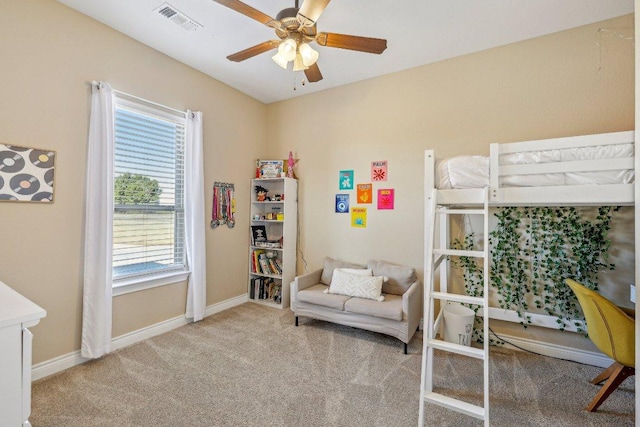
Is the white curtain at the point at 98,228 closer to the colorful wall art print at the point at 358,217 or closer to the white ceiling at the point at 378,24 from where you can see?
the white ceiling at the point at 378,24

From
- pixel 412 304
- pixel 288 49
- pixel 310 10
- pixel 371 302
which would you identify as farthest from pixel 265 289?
pixel 310 10

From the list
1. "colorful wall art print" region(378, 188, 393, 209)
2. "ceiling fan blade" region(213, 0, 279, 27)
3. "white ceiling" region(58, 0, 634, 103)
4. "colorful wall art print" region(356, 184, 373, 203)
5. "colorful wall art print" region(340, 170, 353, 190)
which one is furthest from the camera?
"colorful wall art print" region(340, 170, 353, 190)

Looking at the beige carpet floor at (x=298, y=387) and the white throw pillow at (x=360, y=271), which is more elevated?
the white throw pillow at (x=360, y=271)

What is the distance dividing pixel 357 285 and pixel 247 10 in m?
2.59

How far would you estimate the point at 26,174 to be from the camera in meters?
2.14

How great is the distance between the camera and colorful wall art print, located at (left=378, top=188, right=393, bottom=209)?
3.43m

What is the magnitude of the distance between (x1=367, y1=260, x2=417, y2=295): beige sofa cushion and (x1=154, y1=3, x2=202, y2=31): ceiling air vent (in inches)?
120

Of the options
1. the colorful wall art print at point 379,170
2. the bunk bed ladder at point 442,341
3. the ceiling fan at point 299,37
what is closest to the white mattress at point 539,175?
the bunk bed ladder at point 442,341

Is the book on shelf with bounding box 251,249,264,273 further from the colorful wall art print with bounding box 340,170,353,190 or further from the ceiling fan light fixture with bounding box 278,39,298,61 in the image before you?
the ceiling fan light fixture with bounding box 278,39,298,61

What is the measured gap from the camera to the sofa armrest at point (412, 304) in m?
2.65

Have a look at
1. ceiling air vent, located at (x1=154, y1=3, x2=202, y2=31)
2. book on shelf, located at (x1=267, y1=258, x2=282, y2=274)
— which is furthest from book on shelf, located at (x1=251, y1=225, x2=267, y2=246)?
ceiling air vent, located at (x1=154, y1=3, x2=202, y2=31)

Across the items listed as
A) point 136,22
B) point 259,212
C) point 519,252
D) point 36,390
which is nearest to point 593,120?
point 519,252

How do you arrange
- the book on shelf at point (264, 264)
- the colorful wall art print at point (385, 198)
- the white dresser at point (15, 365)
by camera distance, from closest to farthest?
1. the white dresser at point (15, 365)
2. the colorful wall art print at point (385, 198)
3. the book on shelf at point (264, 264)

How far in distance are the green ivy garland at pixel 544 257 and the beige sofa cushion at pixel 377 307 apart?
2.74ft
